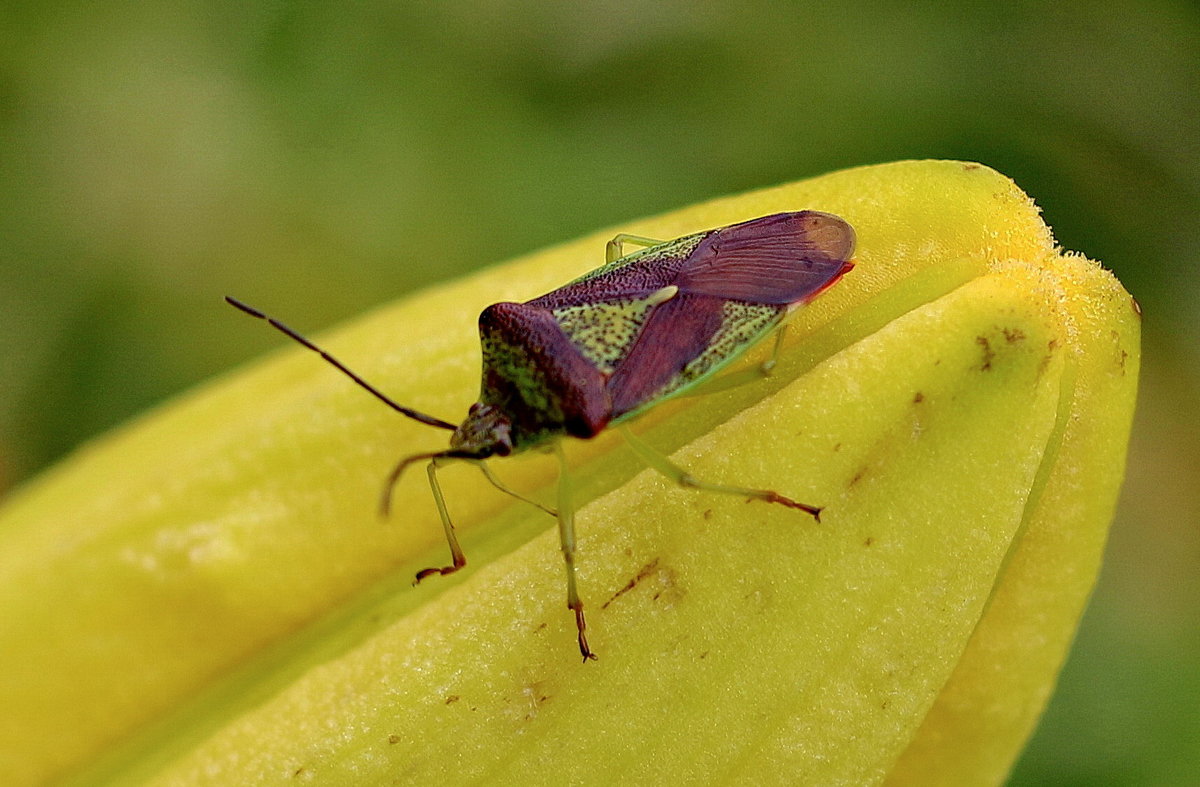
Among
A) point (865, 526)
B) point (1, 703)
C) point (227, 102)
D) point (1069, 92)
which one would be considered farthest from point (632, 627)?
point (227, 102)

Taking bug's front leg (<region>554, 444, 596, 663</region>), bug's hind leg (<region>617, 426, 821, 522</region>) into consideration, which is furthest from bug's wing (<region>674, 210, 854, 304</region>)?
bug's front leg (<region>554, 444, 596, 663</region>)

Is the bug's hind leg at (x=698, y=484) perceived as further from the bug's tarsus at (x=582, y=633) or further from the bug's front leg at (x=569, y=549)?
the bug's tarsus at (x=582, y=633)

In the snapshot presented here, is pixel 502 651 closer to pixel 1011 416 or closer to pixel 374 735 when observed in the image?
pixel 374 735

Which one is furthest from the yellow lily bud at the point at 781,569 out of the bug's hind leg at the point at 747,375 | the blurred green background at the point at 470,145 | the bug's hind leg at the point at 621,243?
the blurred green background at the point at 470,145

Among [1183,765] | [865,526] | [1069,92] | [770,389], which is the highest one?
[1069,92]

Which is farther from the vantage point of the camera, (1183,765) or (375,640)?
(1183,765)

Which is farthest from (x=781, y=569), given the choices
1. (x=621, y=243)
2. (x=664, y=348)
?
(x=621, y=243)

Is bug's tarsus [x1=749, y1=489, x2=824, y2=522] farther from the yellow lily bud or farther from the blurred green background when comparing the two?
the blurred green background
